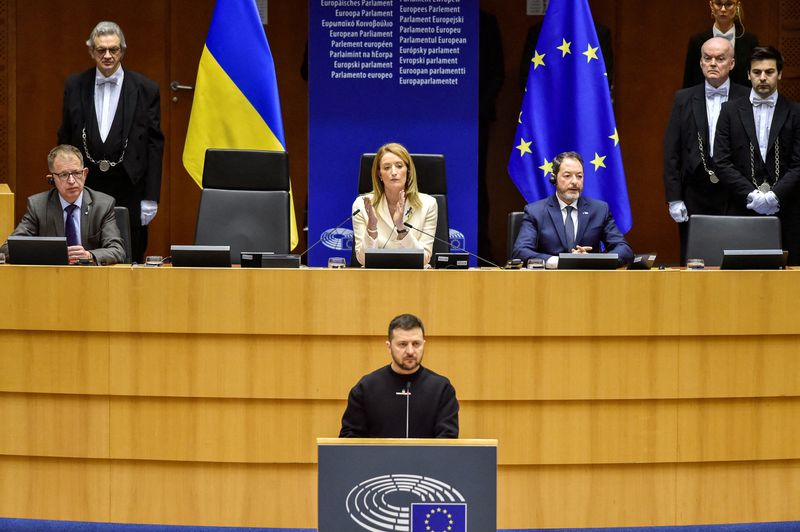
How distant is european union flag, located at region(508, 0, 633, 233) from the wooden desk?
7.64 ft

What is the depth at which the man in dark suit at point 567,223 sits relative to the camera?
5.15 m

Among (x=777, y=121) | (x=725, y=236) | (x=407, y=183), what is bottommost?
(x=725, y=236)

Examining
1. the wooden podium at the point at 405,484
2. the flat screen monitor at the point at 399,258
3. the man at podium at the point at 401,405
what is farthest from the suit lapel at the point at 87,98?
the wooden podium at the point at 405,484

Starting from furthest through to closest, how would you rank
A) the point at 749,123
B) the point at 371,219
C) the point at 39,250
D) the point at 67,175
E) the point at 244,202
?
the point at 749,123 < the point at 244,202 < the point at 371,219 < the point at 67,175 < the point at 39,250

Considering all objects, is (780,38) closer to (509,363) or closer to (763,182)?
(763,182)

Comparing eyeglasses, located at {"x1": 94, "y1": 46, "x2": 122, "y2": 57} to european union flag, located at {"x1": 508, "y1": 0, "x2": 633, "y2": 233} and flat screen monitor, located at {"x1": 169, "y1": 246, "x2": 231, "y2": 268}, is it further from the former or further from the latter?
european union flag, located at {"x1": 508, "y1": 0, "x2": 633, "y2": 233}

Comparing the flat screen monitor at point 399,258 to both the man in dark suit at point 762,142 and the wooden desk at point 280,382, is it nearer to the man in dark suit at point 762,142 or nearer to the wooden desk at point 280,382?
the wooden desk at point 280,382

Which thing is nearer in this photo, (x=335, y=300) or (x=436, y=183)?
(x=335, y=300)

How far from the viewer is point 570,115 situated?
21.3 ft

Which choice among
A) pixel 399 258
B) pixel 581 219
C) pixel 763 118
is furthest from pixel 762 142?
pixel 399 258

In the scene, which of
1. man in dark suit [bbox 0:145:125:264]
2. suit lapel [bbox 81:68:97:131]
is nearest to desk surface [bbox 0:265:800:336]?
man in dark suit [bbox 0:145:125:264]

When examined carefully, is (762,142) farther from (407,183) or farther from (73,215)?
(73,215)

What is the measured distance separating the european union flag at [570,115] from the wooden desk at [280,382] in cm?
233

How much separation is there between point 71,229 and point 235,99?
1.59 m
